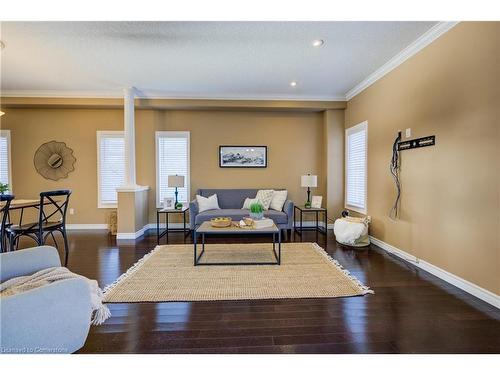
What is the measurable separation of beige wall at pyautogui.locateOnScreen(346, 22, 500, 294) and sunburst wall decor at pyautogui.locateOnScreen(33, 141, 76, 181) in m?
6.23

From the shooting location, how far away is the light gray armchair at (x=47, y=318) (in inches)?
46.8

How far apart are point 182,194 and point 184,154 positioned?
880mm

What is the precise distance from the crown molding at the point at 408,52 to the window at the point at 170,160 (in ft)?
12.0

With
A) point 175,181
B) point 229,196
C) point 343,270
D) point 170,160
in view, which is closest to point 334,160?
point 229,196

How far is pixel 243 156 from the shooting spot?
18.7 feet

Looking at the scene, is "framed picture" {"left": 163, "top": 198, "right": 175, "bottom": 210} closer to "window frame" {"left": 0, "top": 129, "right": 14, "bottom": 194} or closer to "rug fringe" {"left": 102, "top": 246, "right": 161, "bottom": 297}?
"rug fringe" {"left": 102, "top": 246, "right": 161, "bottom": 297}

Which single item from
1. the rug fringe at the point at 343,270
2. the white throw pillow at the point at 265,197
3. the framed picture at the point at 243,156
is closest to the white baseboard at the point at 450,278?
the rug fringe at the point at 343,270

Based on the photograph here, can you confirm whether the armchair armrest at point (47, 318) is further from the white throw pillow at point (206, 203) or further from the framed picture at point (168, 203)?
the framed picture at point (168, 203)

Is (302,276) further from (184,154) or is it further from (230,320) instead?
(184,154)

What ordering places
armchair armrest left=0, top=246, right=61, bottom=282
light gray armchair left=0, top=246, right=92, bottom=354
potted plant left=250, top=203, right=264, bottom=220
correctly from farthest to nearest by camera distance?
potted plant left=250, top=203, right=264, bottom=220 < armchair armrest left=0, top=246, right=61, bottom=282 < light gray armchair left=0, top=246, right=92, bottom=354

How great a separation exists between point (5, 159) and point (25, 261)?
528 cm

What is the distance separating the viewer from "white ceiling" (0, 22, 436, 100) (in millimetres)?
2879

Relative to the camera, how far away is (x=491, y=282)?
233cm

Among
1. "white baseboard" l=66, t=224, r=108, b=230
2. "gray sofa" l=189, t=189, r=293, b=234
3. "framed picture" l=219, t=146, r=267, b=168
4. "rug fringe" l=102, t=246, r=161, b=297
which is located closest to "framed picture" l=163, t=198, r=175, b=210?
"gray sofa" l=189, t=189, r=293, b=234
